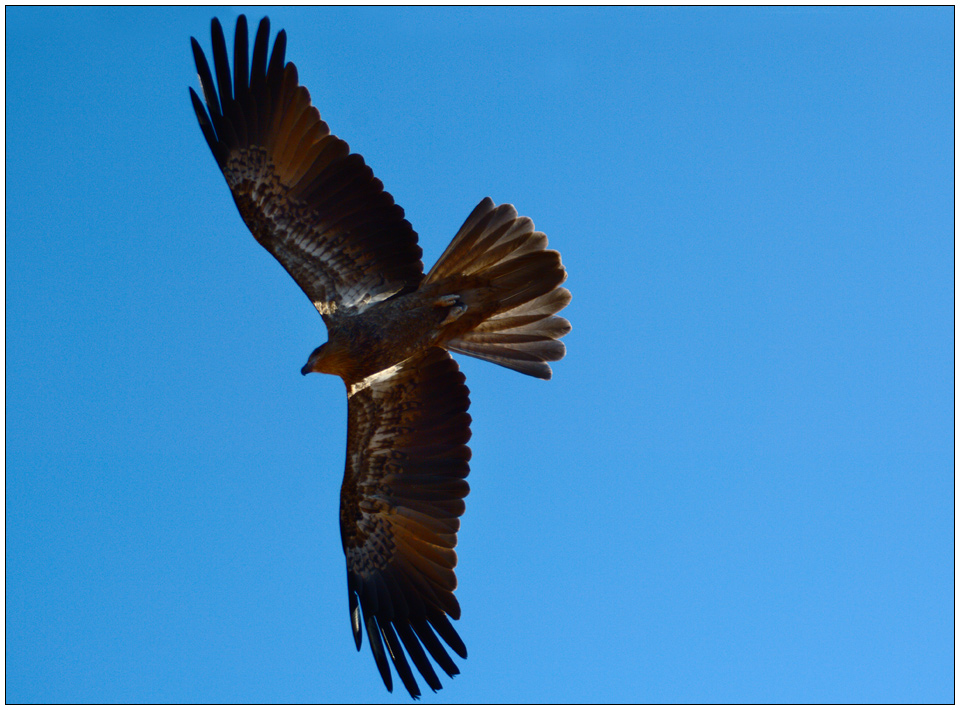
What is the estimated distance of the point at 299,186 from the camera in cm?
671

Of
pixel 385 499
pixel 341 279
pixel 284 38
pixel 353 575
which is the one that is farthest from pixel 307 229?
pixel 353 575

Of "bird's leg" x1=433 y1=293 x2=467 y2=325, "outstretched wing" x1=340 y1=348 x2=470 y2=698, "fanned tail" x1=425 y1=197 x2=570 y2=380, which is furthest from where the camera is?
"outstretched wing" x1=340 y1=348 x2=470 y2=698

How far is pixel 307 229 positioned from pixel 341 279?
1.55 feet

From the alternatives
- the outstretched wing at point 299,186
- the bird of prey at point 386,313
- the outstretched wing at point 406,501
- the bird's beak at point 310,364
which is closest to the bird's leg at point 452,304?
the bird of prey at point 386,313

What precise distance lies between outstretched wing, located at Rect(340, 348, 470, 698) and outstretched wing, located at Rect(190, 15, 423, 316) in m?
Result: 0.82

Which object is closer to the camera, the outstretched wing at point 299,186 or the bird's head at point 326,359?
the outstretched wing at point 299,186

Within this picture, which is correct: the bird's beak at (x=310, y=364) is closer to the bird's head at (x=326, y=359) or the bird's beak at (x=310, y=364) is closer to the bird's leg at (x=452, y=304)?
the bird's head at (x=326, y=359)

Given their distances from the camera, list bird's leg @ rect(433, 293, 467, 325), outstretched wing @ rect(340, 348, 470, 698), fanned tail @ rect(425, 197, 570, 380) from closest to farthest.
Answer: fanned tail @ rect(425, 197, 570, 380) < bird's leg @ rect(433, 293, 467, 325) < outstretched wing @ rect(340, 348, 470, 698)

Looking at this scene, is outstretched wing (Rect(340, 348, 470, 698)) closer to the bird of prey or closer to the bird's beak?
the bird of prey

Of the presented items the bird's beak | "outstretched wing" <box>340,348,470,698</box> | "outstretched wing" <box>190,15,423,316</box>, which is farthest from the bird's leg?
the bird's beak

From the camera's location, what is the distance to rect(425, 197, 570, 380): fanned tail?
6496 millimetres

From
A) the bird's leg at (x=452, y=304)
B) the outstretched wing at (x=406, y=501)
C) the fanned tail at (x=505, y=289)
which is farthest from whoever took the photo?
the outstretched wing at (x=406, y=501)

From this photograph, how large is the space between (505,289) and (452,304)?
418 millimetres

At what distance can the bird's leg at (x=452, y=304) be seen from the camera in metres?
6.68
